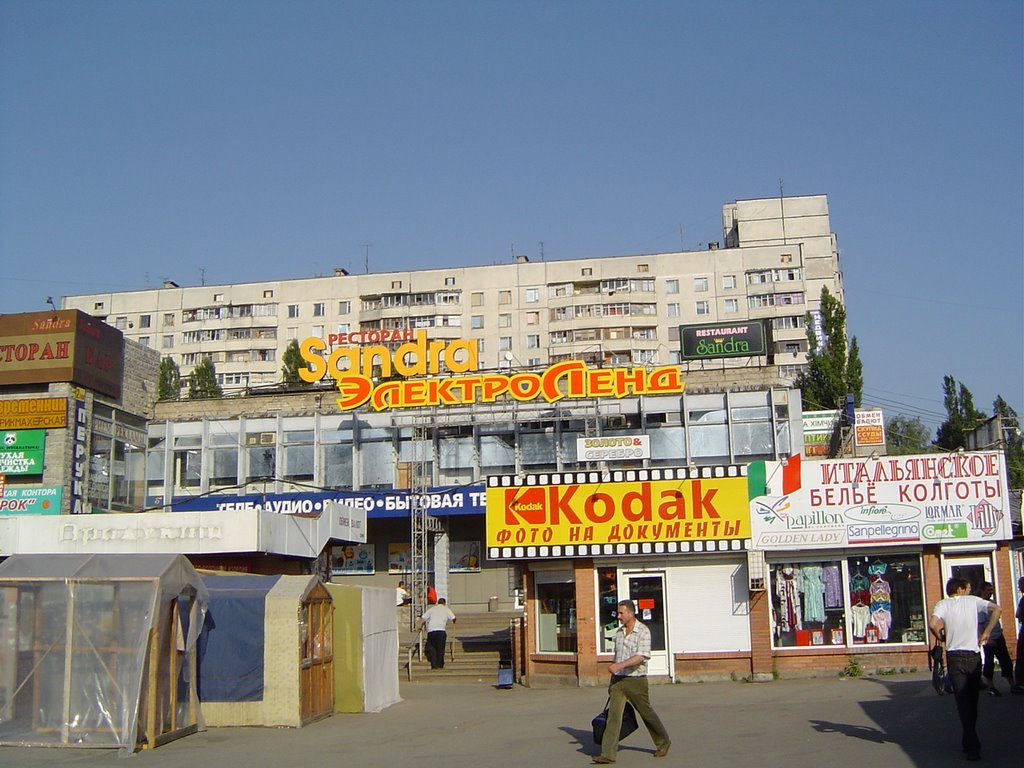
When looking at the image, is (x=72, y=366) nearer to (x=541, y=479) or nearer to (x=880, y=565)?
(x=541, y=479)

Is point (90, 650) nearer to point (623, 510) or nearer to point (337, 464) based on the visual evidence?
point (623, 510)

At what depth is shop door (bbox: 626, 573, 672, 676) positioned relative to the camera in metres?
20.7

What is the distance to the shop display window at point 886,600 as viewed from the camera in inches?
809

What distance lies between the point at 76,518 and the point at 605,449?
22.8 m

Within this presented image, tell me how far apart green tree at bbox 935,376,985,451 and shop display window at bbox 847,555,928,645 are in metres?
50.0

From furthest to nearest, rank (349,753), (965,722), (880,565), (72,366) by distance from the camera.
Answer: (72,366)
(880,565)
(349,753)
(965,722)

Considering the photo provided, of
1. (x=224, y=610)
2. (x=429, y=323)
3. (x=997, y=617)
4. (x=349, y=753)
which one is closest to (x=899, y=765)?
(x=997, y=617)

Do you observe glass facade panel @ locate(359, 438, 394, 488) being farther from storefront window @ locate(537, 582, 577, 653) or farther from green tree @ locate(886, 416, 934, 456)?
green tree @ locate(886, 416, 934, 456)

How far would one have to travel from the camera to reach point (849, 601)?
20703 mm

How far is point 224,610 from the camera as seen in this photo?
15734mm

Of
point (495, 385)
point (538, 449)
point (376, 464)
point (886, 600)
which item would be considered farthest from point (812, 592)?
point (376, 464)

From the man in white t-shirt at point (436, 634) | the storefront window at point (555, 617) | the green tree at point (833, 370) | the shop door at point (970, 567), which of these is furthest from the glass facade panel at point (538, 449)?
the shop door at point (970, 567)

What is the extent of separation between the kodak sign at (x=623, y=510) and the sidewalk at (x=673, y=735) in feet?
11.4

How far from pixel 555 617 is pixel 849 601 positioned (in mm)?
5819
